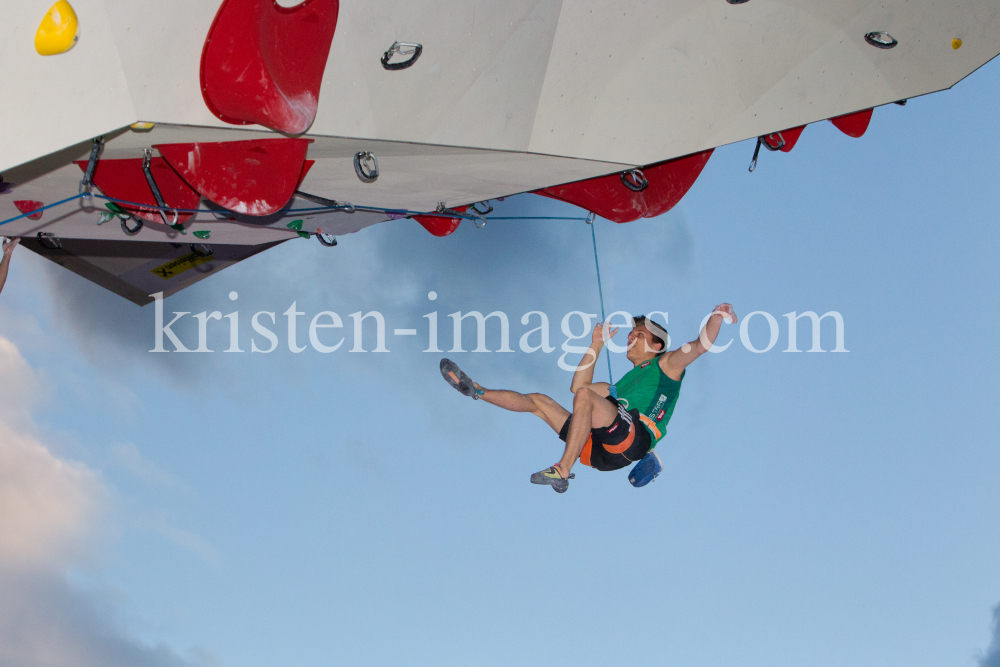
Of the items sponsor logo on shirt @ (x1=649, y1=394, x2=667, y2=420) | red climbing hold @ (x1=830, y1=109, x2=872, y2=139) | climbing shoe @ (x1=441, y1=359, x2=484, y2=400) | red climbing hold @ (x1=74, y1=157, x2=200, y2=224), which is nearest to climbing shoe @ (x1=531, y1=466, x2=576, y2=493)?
climbing shoe @ (x1=441, y1=359, x2=484, y2=400)

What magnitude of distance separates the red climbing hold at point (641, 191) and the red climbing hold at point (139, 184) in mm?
1880

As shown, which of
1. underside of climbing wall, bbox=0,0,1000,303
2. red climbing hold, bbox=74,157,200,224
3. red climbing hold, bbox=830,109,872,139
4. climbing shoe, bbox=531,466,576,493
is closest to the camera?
underside of climbing wall, bbox=0,0,1000,303

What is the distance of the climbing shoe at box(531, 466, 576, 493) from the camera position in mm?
4293

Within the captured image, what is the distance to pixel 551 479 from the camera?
4.30m

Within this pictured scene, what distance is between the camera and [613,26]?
3.89 m

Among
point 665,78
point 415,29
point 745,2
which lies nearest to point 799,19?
point 745,2

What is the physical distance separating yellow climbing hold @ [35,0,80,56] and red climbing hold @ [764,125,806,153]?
3.36 m

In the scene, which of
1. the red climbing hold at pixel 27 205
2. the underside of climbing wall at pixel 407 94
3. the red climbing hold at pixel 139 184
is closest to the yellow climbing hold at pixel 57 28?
the underside of climbing wall at pixel 407 94

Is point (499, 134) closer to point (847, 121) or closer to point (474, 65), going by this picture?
point (474, 65)

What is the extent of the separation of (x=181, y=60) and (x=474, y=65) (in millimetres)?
1226

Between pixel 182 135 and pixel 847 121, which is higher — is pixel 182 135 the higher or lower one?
the lower one

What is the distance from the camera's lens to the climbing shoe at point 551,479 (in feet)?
14.1

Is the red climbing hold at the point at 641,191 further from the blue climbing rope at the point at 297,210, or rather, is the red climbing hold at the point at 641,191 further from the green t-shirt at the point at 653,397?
the green t-shirt at the point at 653,397

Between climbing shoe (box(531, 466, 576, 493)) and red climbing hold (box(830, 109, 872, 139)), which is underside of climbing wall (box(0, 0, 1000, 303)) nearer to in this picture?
red climbing hold (box(830, 109, 872, 139))
